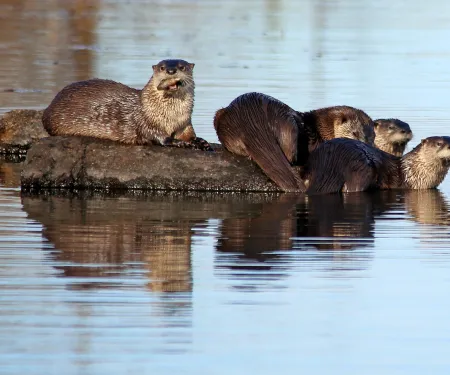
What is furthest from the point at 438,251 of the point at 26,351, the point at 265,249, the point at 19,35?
the point at 19,35

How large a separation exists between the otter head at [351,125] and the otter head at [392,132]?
38 cm

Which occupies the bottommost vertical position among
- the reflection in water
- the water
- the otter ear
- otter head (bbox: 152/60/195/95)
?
the water

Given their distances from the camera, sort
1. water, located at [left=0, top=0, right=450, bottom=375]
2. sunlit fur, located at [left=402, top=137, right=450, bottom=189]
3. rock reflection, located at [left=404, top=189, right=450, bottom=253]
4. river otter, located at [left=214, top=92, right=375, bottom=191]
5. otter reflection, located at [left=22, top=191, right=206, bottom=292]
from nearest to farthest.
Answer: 1. water, located at [left=0, top=0, right=450, bottom=375]
2. otter reflection, located at [left=22, top=191, right=206, bottom=292]
3. rock reflection, located at [left=404, top=189, right=450, bottom=253]
4. river otter, located at [left=214, top=92, right=375, bottom=191]
5. sunlit fur, located at [left=402, top=137, right=450, bottom=189]

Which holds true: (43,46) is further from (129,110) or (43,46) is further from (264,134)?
(264,134)

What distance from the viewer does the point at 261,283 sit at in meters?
6.80

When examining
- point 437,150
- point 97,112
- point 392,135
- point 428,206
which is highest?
point 97,112

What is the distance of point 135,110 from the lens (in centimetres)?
1020

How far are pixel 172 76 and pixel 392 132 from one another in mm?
2332

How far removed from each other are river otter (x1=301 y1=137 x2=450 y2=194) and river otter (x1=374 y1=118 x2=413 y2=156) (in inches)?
23.3

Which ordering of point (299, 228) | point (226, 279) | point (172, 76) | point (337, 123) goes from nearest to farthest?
1. point (226, 279)
2. point (299, 228)
3. point (172, 76)
4. point (337, 123)

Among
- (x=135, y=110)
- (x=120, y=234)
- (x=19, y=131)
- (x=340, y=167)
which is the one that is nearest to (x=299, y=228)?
(x=120, y=234)

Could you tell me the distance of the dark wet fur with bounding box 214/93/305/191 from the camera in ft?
32.7

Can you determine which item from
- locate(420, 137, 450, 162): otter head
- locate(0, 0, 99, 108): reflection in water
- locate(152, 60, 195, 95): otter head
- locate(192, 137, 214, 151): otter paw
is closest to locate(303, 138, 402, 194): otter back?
locate(420, 137, 450, 162): otter head

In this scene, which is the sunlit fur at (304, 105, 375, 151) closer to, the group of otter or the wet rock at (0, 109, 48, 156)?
the group of otter
